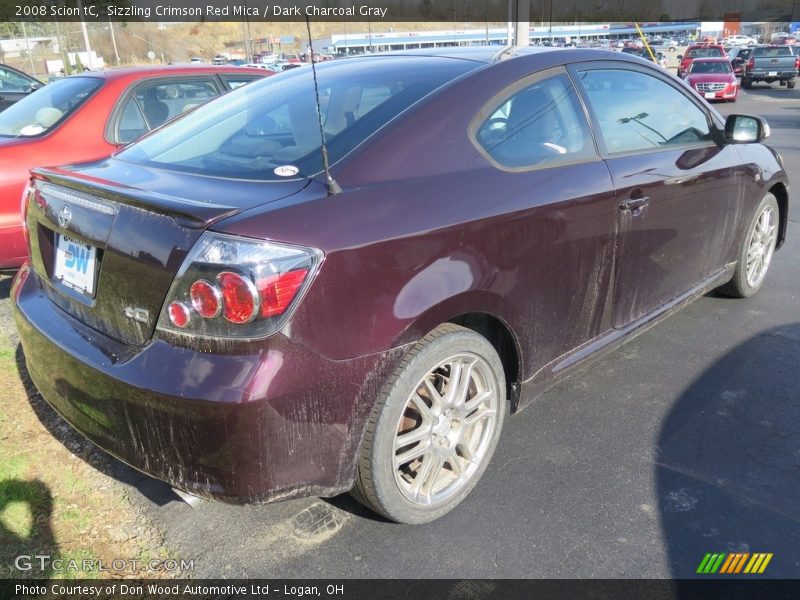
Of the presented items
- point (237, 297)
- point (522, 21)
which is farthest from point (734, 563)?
point (522, 21)

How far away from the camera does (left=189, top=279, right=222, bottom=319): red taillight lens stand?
185cm

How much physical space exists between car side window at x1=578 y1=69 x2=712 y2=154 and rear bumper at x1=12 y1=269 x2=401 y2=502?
174 centimetres

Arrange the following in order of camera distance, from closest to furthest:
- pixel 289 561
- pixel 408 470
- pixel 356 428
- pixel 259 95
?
pixel 356 428
pixel 289 561
pixel 408 470
pixel 259 95

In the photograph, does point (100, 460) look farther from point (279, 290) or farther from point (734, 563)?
point (734, 563)

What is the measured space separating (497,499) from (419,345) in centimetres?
84

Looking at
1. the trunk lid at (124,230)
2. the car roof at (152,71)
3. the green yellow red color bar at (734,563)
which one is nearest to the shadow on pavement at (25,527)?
the trunk lid at (124,230)

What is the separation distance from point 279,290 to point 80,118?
146 inches

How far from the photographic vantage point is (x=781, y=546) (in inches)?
91.6

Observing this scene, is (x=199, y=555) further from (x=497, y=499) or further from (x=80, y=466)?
(x=497, y=499)

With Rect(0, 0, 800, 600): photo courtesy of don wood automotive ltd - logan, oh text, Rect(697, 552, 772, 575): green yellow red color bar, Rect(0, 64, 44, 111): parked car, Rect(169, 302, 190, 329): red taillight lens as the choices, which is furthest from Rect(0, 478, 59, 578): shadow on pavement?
Rect(0, 64, 44, 111): parked car

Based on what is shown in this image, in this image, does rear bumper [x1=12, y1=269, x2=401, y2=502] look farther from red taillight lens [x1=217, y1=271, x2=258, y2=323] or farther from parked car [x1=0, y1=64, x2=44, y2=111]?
parked car [x1=0, y1=64, x2=44, y2=111]

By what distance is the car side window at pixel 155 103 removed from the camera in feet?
16.3

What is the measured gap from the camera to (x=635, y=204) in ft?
9.91

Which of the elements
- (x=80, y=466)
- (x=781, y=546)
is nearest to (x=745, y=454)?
(x=781, y=546)
